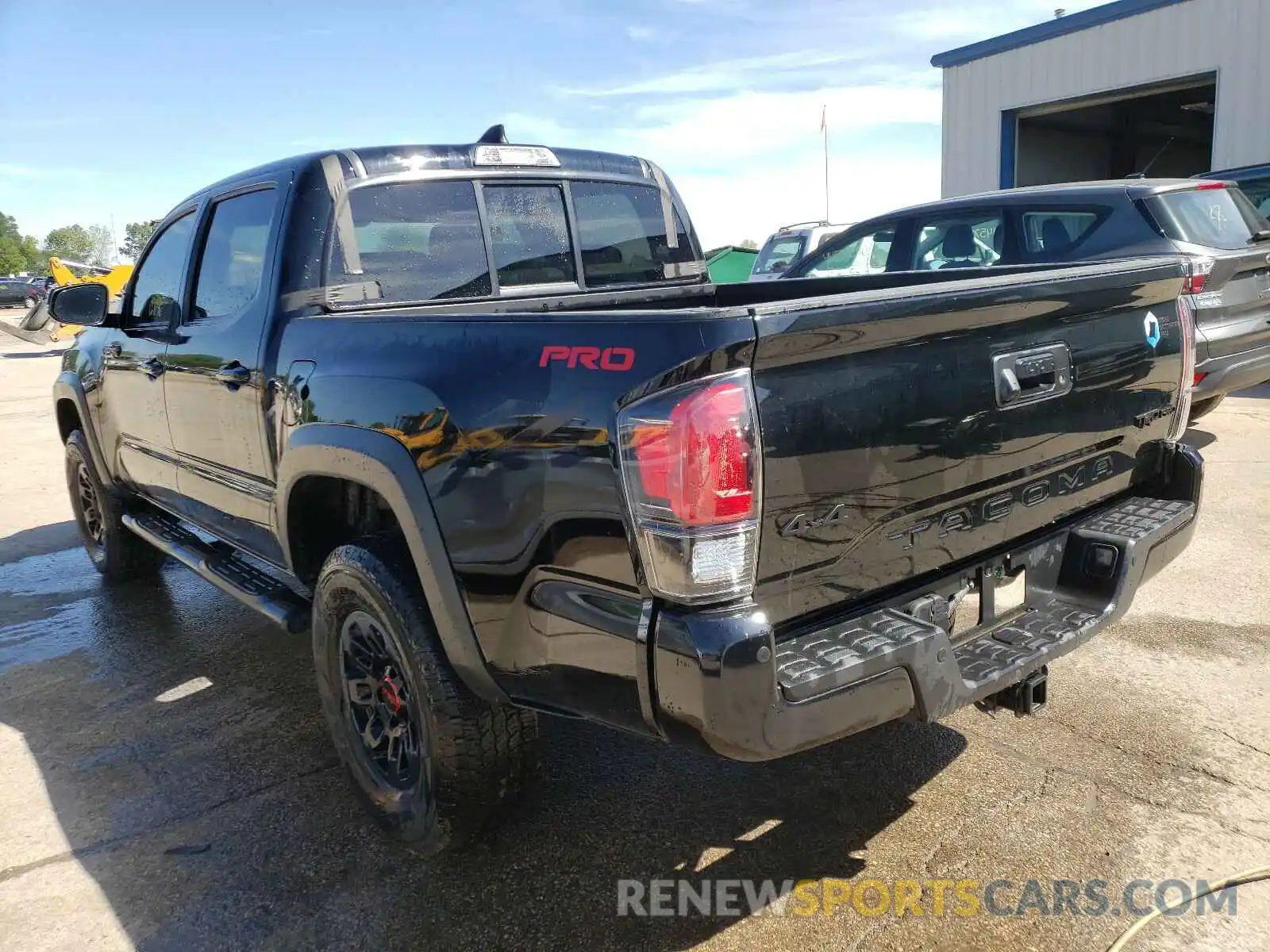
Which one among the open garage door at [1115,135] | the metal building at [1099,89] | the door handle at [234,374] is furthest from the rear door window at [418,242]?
the open garage door at [1115,135]

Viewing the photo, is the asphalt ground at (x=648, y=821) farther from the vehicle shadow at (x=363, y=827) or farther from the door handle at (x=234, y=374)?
the door handle at (x=234, y=374)

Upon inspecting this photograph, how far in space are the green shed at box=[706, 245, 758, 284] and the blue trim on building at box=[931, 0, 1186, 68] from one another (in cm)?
465

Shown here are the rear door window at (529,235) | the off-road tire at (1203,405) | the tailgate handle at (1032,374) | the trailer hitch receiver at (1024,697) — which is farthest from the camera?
the off-road tire at (1203,405)

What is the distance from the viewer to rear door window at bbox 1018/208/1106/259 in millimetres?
6520

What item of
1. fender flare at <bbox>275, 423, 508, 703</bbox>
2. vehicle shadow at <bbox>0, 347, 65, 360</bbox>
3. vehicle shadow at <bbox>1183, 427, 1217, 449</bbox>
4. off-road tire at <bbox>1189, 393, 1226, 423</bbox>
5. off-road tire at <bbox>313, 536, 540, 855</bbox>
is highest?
fender flare at <bbox>275, 423, 508, 703</bbox>

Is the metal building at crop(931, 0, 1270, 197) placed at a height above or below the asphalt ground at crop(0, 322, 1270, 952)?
above

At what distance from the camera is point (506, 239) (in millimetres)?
3648

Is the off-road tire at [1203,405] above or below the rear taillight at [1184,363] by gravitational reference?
below

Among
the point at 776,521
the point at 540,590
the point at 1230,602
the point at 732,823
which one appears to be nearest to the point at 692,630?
the point at 776,521

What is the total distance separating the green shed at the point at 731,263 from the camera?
61.0 feet

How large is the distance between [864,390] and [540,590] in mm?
838

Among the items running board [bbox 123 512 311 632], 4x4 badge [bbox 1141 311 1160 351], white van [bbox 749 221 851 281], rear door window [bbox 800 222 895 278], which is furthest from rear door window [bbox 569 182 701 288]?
white van [bbox 749 221 851 281]

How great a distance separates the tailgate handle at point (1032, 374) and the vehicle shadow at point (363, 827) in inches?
50.3

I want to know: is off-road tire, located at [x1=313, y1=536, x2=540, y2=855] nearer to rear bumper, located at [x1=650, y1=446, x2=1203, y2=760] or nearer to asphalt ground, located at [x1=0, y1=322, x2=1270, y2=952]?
asphalt ground, located at [x1=0, y1=322, x2=1270, y2=952]
